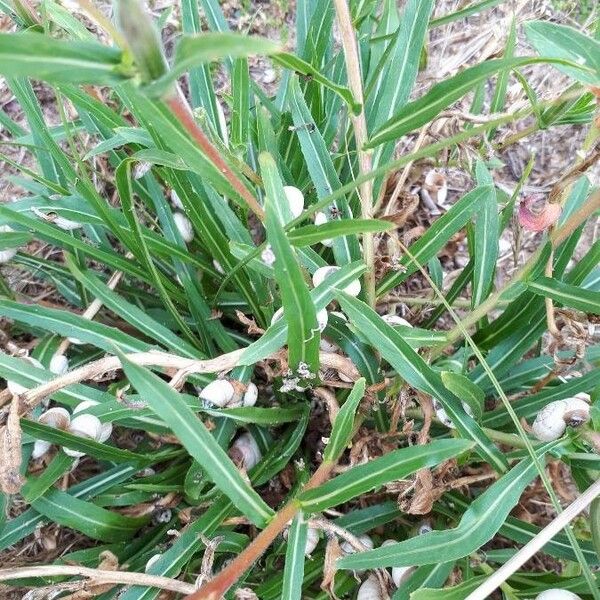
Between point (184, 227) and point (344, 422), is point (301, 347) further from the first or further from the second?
point (184, 227)

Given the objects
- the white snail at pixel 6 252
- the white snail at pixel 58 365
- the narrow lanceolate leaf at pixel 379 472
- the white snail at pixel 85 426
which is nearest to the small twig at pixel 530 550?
the narrow lanceolate leaf at pixel 379 472

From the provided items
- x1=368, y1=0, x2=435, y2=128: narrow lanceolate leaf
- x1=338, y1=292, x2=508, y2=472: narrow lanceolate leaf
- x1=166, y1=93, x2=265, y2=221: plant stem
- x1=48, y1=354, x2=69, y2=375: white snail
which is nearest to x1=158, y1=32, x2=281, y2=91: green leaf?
x1=166, y1=93, x2=265, y2=221: plant stem

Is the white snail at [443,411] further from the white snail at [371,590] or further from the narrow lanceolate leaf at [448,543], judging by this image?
the white snail at [371,590]

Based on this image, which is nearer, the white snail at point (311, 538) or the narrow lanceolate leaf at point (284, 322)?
the narrow lanceolate leaf at point (284, 322)

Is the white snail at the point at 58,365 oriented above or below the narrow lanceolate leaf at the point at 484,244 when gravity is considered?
below

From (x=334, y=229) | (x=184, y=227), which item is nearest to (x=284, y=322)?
(x=334, y=229)

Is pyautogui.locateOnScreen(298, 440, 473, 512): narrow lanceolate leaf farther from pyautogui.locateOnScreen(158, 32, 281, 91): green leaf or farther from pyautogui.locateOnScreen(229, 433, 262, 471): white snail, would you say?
pyautogui.locateOnScreen(158, 32, 281, 91): green leaf
